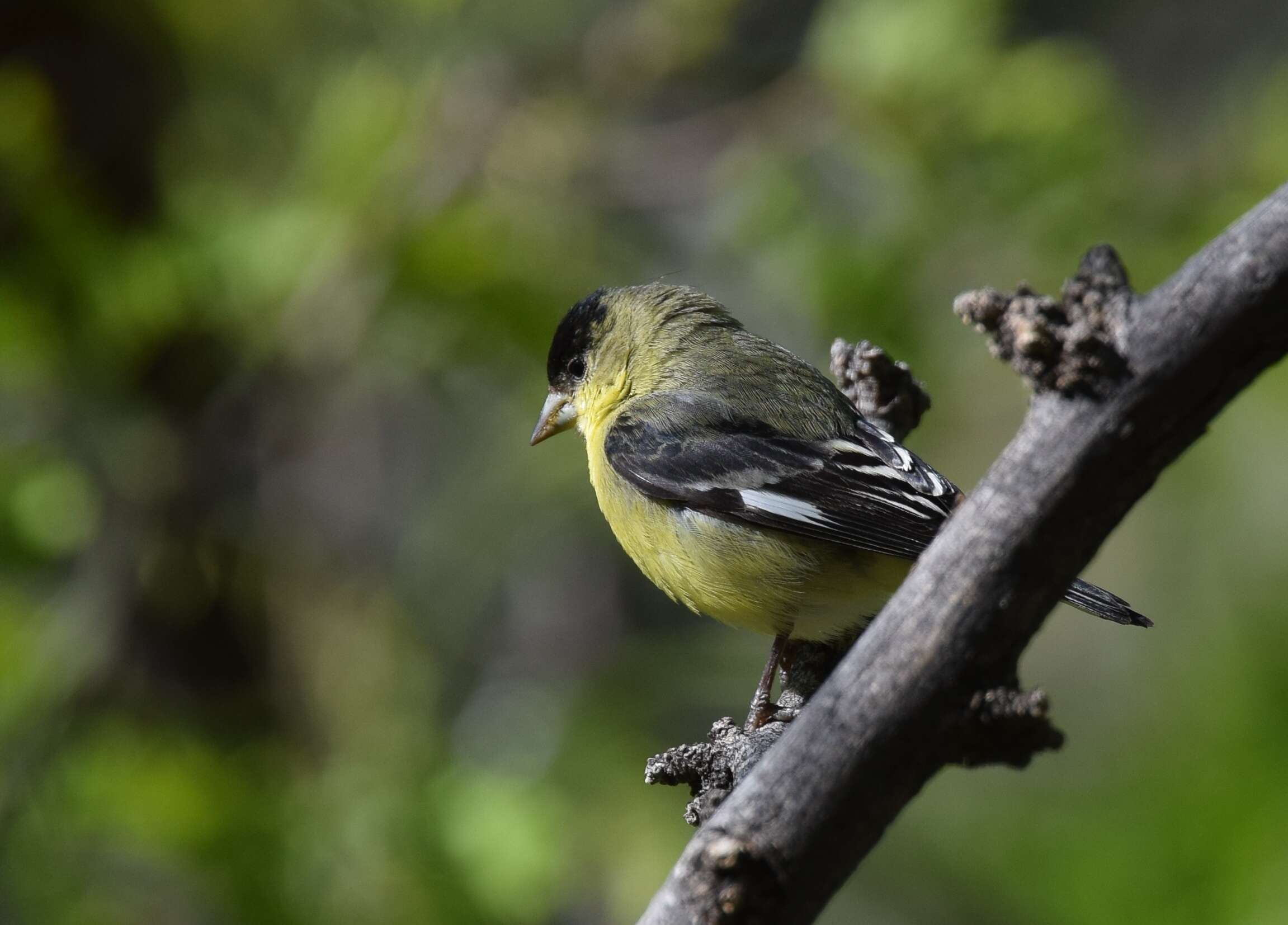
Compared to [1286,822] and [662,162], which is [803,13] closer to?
[662,162]

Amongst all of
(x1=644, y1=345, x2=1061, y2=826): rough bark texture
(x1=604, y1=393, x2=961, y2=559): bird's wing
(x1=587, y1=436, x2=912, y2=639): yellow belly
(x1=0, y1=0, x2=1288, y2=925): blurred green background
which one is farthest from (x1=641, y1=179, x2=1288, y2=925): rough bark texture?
(x1=0, y1=0, x2=1288, y2=925): blurred green background

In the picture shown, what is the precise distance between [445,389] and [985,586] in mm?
4762

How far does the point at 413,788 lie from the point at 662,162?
108 inches

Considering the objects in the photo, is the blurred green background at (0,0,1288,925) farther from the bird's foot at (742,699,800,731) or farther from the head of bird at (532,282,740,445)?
the bird's foot at (742,699,800,731)

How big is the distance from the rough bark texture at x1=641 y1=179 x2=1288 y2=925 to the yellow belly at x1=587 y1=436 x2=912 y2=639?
4.76 feet

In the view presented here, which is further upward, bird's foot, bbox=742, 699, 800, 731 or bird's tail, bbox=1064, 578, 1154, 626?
bird's tail, bbox=1064, 578, 1154, 626

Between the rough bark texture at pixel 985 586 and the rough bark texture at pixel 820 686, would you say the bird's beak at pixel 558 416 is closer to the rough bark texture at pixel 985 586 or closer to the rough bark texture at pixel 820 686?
the rough bark texture at pixel 820 686

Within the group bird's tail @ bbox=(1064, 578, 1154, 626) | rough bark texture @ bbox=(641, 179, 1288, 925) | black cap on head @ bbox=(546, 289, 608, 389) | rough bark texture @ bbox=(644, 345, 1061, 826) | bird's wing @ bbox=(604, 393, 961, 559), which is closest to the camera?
rough bark texture @ bbox=(641, 179, 1288, 925)

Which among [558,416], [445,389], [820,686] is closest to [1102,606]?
[820,686]

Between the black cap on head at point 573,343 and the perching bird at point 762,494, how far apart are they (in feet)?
0.90

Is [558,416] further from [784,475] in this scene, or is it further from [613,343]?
[784,475]

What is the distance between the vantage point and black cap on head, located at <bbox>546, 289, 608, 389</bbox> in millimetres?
3986

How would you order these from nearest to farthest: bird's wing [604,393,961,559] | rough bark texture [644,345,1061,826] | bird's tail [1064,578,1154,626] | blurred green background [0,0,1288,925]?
rough bark texture [644,345,1061,826] → bird's tail [1064,578,1154,626] → bird's wing [604,393,961,559] → blurred green background [0,0,1288,925]

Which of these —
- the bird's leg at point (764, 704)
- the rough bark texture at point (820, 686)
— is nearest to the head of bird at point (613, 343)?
the rough bark texture at point (820, 686)
